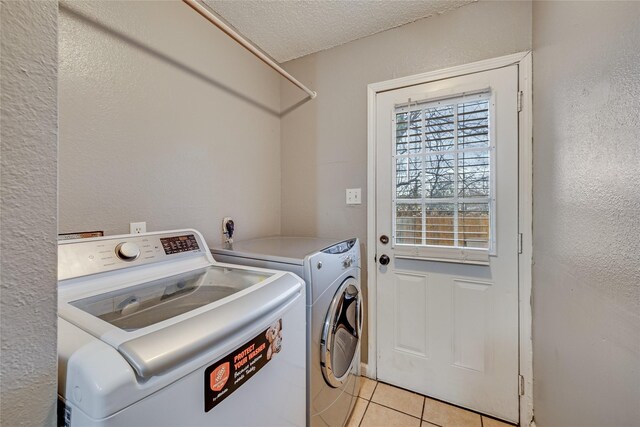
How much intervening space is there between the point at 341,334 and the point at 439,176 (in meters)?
1.08

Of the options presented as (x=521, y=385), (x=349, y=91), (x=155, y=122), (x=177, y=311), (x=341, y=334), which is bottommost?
(x=521, y=385)

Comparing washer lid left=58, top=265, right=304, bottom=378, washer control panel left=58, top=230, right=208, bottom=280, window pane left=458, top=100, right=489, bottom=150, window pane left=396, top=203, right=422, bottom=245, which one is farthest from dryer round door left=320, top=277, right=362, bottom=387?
window pane left=458, top=100, right=489, bottom=150

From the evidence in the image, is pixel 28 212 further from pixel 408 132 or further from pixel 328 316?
pixel 408 132

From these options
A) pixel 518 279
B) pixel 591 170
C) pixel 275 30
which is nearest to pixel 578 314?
pixel 591 170

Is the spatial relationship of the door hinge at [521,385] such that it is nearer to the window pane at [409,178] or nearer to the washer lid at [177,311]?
the window pane at [409,178]

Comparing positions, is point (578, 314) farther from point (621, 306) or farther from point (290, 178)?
point (290, 178)

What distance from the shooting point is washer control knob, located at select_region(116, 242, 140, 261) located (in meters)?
0.98

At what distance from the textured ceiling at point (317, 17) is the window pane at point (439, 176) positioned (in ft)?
2.93

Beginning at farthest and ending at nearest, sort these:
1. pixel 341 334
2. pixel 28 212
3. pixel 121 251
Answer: pixel 341 334
pixel 121 251
pixel 28 212

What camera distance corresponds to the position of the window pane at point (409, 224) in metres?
1.67

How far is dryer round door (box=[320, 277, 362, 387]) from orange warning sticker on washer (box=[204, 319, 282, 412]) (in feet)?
1.38

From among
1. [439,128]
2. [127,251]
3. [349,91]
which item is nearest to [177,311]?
[127,251]

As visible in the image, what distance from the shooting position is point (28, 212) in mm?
367

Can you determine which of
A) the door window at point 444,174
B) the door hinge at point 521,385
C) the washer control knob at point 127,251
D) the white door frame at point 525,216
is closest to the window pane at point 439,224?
the door window at point 444,174
